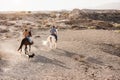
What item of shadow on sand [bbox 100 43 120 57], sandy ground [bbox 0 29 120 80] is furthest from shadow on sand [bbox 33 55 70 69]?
shadow on sand [bbox 100 43 120 57]

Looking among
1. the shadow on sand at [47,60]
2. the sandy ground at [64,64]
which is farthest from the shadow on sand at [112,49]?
the shadow on sand at [47,60]

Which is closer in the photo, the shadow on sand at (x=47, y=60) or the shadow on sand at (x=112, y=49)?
the shadow on sand at (x=47, y=60)

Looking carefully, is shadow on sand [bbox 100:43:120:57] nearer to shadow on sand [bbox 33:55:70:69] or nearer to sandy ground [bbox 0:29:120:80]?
sandy ground [bbox 0:29:120:80]

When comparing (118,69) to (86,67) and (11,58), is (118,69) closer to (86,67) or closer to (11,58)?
(86,67)

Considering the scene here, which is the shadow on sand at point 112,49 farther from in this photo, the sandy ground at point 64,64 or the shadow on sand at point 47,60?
the shadow on sand at point 47,60

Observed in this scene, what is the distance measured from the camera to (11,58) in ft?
90.6

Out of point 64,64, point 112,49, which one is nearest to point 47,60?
point 64,64

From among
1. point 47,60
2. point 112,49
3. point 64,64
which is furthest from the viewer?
point 112,49

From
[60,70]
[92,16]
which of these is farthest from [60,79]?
[92,16]

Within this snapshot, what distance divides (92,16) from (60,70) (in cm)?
6042

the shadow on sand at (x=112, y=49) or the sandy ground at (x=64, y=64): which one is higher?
the sandy ground at (x=64, y=64)

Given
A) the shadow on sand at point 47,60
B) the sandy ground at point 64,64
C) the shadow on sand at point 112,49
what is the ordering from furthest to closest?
the shadow on sand at point 112,49, the shadow on sand at point 47,60, the sandy ground at point 64,64

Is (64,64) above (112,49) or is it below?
above

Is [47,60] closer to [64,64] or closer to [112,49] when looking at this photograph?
[64,64]
